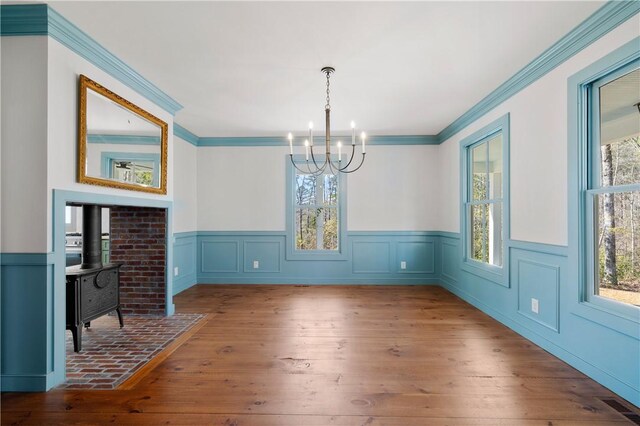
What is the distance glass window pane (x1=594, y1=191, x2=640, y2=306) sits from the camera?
207 centimetres

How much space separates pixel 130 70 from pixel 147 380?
8.51ft

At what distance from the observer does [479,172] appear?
4148mm

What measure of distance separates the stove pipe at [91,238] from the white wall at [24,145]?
35.6 inches

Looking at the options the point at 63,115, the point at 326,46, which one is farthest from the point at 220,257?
the point at 326,46

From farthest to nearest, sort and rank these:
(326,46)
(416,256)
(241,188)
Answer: (241,188) < (416,256) < (326,46)

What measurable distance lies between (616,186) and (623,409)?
54.3 inches

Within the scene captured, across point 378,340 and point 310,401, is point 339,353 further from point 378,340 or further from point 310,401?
point 310,401

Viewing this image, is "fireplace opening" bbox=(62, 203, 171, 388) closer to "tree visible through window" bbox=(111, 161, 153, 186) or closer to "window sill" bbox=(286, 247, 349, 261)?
"tree visible through window" bbox=(111, 161, 153, 186)

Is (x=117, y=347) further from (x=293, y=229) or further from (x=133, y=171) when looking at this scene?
(x=293, y=229)

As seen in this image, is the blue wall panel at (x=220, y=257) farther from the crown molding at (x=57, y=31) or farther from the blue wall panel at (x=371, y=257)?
the crown molding at (x=57, y=31)

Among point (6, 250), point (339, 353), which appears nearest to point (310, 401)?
point (339, 353)

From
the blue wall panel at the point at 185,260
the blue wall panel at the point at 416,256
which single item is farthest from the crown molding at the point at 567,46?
the blue wall panel at the point at 185,260

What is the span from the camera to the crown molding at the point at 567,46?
1991 millimetres

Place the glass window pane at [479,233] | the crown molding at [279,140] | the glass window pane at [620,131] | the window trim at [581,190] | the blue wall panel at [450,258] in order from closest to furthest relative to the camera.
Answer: the glass window pane at [620,131] → the window trim at [581,190] → the glass window pane at [479,233] → the blue wall panel at [450,258] → the crown molding at [279,140]
